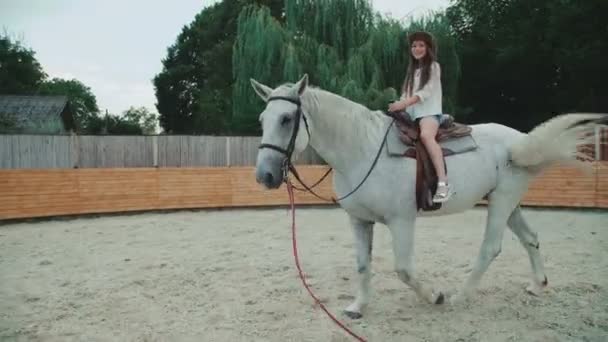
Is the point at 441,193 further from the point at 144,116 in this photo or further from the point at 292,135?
the point at 144,116

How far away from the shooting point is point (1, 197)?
10.1 metres

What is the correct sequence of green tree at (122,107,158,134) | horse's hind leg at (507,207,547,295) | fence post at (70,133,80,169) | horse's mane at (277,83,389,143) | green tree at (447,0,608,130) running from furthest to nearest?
green tree at (122,107,158,134) → green tree at (447,0,608,130) → fence post at (70,133,80,169) → horse's hind leg at (507,207,547,295) → horse's mane at (277,83,389,143)

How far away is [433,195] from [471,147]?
2.33ft

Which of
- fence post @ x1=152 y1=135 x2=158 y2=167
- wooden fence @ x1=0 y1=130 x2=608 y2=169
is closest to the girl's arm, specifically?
wooden fence @ x1=0 y1=130 x2=608 y2=169

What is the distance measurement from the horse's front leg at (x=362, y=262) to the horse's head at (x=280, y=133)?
1019mm

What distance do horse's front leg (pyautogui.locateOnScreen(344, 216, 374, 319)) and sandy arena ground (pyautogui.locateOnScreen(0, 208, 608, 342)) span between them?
113 mm

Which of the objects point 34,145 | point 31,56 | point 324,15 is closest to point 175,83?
point 31,56

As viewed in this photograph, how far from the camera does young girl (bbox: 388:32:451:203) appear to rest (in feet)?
11.9

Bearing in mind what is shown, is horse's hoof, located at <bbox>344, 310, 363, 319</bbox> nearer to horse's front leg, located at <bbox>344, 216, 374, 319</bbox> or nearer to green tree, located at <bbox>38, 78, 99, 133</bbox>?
horse's front leg, located at <bbox>344, 216, 374, 319</bbox>

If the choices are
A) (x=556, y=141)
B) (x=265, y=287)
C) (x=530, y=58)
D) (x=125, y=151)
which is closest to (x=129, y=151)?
(x=125, y=151)

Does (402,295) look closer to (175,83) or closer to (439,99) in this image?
(439,99)

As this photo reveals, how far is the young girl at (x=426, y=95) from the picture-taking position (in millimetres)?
3633

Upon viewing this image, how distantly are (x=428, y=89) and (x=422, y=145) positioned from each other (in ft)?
1.55

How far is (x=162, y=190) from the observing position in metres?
12.2
